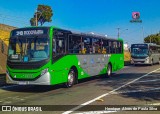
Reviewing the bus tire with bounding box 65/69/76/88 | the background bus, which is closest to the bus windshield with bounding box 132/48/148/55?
the background bus

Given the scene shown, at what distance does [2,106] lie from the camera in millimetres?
10055

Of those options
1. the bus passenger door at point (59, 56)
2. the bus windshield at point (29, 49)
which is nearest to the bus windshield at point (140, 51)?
the bus passenger door at point (59, 56)

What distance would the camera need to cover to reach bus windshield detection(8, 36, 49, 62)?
43.8 feet

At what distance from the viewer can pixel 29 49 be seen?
44.4 ft

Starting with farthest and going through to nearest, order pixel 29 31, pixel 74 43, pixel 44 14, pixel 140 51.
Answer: pixel 44 14 → pixel 140 51 → pixel 74 43 → pixel 29 31

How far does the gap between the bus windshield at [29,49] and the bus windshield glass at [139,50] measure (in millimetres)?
25954

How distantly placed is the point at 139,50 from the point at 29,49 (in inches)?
1037

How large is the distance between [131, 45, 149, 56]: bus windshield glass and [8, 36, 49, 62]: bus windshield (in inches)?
1022

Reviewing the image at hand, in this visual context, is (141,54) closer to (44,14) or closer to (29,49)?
(29,49)

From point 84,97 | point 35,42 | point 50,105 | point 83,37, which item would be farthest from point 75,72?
point 50,105

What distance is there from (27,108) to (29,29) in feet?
17.1

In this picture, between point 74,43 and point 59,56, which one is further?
point 74,43

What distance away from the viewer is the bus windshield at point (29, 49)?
1335cm

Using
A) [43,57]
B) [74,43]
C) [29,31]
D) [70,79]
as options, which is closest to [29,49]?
[43,57]
